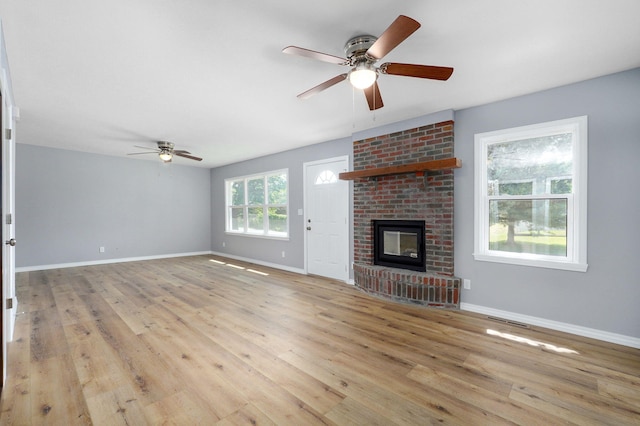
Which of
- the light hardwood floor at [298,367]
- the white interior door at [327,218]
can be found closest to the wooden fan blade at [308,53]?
the light hardwood floor at [298,367]

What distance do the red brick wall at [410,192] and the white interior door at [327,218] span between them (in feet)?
1.19

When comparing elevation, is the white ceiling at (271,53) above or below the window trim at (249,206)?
above

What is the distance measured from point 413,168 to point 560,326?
7.45ft

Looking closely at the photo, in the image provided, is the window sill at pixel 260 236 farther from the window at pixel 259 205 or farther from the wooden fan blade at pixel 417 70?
the wooden fan blade at pixel 417 70

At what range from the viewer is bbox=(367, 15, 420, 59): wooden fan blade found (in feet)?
4.90

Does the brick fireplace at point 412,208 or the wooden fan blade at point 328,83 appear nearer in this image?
the wooden fan blade at point 328,83

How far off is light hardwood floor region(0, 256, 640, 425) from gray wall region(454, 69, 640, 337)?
0.96 ft

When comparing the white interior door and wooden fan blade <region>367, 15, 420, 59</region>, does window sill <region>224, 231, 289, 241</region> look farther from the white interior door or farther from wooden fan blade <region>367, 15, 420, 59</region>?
wooden fan blade <region>367, 15, 420, 59</region>

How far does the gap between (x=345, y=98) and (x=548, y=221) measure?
262 cm

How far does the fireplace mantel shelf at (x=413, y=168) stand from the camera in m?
3.29

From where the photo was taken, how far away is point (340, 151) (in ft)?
16.2

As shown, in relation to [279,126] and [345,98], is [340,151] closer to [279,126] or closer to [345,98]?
[279,126]

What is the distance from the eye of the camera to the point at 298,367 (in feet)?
7.19

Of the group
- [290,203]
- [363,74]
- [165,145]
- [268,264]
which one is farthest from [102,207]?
[363,74]
